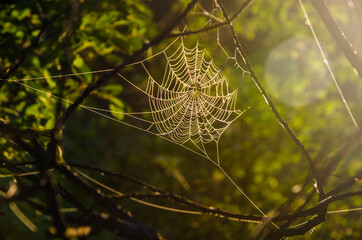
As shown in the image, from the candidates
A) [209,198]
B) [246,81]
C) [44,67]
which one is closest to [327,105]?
[246,81]

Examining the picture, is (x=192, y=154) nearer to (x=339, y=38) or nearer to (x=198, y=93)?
(x=198, y=93)

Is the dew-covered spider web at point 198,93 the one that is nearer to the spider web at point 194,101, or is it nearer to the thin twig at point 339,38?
the spider web at point 194,101

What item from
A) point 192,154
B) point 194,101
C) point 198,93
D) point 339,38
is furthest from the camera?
point 192,154

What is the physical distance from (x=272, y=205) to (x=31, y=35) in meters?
3.30

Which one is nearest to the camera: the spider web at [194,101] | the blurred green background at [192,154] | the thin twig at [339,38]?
the thin twig at [339,38]

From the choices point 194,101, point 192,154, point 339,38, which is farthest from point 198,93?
point 339,38

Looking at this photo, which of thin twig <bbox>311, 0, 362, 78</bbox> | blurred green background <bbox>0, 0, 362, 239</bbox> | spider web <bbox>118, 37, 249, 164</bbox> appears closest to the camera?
thin twig <bbox>311, 0, 362, 78</bbox>

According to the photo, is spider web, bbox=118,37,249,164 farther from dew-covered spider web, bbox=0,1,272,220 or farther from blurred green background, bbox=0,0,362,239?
blurred green background, bbox=0,0,362,239

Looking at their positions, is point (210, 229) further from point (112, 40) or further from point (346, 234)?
point (112, 40)

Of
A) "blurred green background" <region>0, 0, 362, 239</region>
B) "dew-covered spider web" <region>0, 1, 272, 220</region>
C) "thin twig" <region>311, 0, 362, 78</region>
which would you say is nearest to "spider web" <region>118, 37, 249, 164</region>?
"dew-covered spider web" <region>0, 1, 272, 220</region>

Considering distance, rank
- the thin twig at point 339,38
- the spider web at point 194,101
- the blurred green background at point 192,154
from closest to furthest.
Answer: the thin twig at point 339,38 → the blurred green background at point 192,154 → the spider web at point 194,101

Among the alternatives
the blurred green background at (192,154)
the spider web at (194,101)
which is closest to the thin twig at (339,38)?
the blurred green background at (192,154)

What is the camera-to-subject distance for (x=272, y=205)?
413 centimetres

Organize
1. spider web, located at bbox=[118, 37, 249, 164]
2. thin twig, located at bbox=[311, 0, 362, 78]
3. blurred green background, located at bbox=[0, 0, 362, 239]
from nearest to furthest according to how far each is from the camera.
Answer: thin twig, located at bbox=[311, 0, 362, 78] → blurred green background, located at bbox=[0, 0, 362, 239] → spider web, located at bbox=[118, 37, 249, 164]
